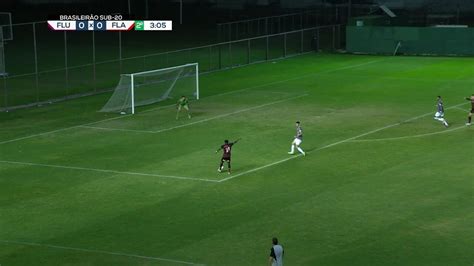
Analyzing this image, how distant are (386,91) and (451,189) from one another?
26.2 m

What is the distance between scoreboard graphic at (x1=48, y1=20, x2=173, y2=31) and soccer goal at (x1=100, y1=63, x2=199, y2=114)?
2595 mm

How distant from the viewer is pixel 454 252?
26953 mm

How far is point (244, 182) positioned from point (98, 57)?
48546 millimetres

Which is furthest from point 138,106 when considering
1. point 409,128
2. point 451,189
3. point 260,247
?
point 260,247

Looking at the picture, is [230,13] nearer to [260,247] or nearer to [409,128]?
[409,128]

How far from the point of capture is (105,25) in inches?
2130

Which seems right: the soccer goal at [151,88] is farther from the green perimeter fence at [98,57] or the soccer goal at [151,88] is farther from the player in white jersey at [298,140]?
the player in white jersey at [298,140]

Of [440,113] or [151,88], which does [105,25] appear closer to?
[151,88]

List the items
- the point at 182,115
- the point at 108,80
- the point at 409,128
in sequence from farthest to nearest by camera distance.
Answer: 1. the point at 108,80
2. the point at 182,115
3. the point at 409,128

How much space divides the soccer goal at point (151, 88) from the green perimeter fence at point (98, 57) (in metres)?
4.67

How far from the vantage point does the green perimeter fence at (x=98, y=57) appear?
61.7 meters

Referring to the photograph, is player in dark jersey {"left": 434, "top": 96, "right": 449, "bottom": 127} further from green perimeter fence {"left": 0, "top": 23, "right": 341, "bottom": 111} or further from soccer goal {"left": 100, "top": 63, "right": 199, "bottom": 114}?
green perimeter fence {"left": 0, "top": 23, "right": 341, "bottom": 111}

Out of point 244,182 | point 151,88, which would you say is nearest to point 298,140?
point 244,182

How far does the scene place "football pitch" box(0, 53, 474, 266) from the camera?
27.7 meters
